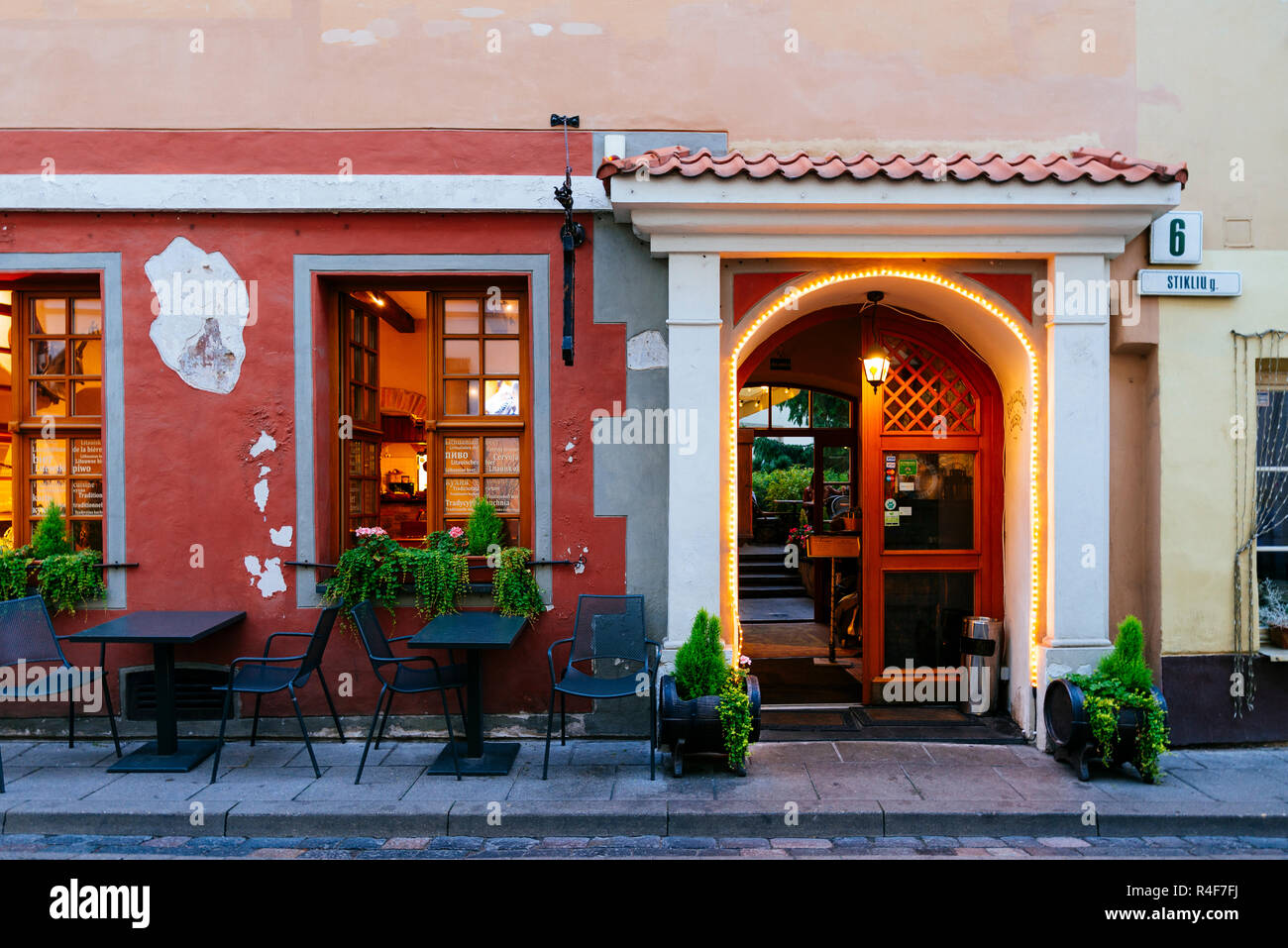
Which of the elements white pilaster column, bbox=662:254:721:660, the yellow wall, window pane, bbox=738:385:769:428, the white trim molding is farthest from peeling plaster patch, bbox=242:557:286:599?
window pane, bbox=738:385:769:428

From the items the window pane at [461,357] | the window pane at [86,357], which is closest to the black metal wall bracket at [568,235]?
the window pane at [461,357]

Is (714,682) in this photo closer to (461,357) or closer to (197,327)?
(461,357)

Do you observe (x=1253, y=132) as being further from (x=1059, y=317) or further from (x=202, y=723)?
(x=202, y=723)

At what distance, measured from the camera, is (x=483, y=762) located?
5.41 metres

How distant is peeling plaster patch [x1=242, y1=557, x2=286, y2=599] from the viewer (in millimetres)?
6023

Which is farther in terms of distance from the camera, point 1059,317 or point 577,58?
point 577,58

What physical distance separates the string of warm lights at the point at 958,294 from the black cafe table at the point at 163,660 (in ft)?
12.8

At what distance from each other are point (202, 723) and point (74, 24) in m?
5.69

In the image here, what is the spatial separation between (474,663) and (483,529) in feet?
3.85

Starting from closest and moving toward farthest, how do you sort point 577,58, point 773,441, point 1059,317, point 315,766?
point 315,766 → point 1059,317 → point 577,58 → point 773,441

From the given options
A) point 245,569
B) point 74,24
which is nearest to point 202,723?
point 245,569

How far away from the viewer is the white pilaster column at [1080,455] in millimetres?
5703

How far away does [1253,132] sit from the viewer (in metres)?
6.08

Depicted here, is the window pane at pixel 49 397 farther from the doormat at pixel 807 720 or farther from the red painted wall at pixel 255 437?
the doormat at pixel 807 720
